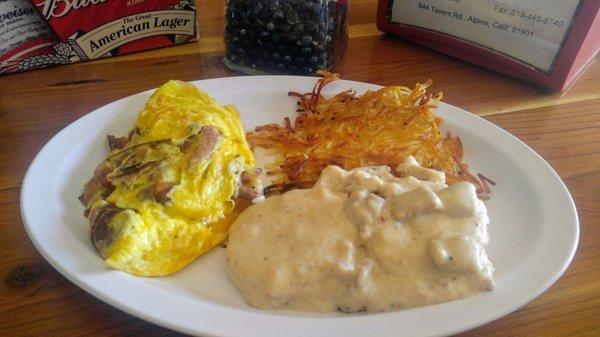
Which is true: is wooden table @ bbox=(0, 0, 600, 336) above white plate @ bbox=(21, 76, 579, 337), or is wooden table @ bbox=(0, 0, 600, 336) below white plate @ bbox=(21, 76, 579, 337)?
below

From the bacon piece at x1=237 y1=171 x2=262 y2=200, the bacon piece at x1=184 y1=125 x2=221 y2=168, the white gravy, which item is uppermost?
the bacon piece at x1=184 y1=125 x2=221 y2=168

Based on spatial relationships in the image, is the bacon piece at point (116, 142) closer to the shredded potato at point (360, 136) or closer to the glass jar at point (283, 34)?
the shredded potato at point (360, 136)

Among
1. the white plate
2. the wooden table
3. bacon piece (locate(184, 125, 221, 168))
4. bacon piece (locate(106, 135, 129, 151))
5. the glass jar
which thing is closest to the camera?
the white plate

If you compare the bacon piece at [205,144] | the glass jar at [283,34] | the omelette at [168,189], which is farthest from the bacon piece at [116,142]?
the glass jar at [283,34]

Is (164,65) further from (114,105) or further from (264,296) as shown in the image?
(264,296)

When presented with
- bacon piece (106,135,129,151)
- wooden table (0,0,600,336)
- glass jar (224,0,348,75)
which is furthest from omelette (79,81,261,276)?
glass jar (224,0,348,75)

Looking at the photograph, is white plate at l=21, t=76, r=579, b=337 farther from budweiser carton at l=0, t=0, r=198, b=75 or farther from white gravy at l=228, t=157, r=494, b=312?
budweiser carton at l=0, t=0, r=198, b=75

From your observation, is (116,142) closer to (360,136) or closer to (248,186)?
(248,186)

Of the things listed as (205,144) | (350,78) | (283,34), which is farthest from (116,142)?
(350,78)
